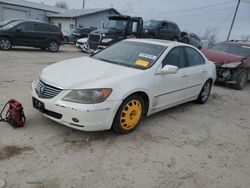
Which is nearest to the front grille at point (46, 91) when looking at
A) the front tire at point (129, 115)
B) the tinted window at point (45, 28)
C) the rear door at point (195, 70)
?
the front tire at point (129, 115)

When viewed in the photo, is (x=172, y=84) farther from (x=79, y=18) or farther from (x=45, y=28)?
(x=79, y=18)

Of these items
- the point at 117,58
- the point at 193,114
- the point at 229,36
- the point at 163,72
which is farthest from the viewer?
the point at 229,36

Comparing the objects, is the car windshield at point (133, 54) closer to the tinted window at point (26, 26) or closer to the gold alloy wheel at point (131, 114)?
the gold alloy wheel at point (131, 114)

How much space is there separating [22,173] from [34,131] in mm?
1071

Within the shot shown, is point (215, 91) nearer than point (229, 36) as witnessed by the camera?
Yes

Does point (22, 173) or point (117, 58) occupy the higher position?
point (117, 58)

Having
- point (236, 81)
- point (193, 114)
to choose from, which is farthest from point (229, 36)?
point (193, 114)

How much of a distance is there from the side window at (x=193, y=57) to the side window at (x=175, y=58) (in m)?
0.25

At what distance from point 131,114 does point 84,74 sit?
980 millimetres

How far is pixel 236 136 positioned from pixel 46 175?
341 centimetres

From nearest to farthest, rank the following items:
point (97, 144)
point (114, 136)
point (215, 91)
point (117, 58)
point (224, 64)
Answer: point (97, 144)
point (114, 136)
point (117, 58)
point (215, 91)
point (224, 64)

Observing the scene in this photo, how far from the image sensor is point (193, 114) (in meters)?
5.64

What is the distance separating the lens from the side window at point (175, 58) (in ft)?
15.8

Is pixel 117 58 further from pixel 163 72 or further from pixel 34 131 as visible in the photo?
pixel 34 131
